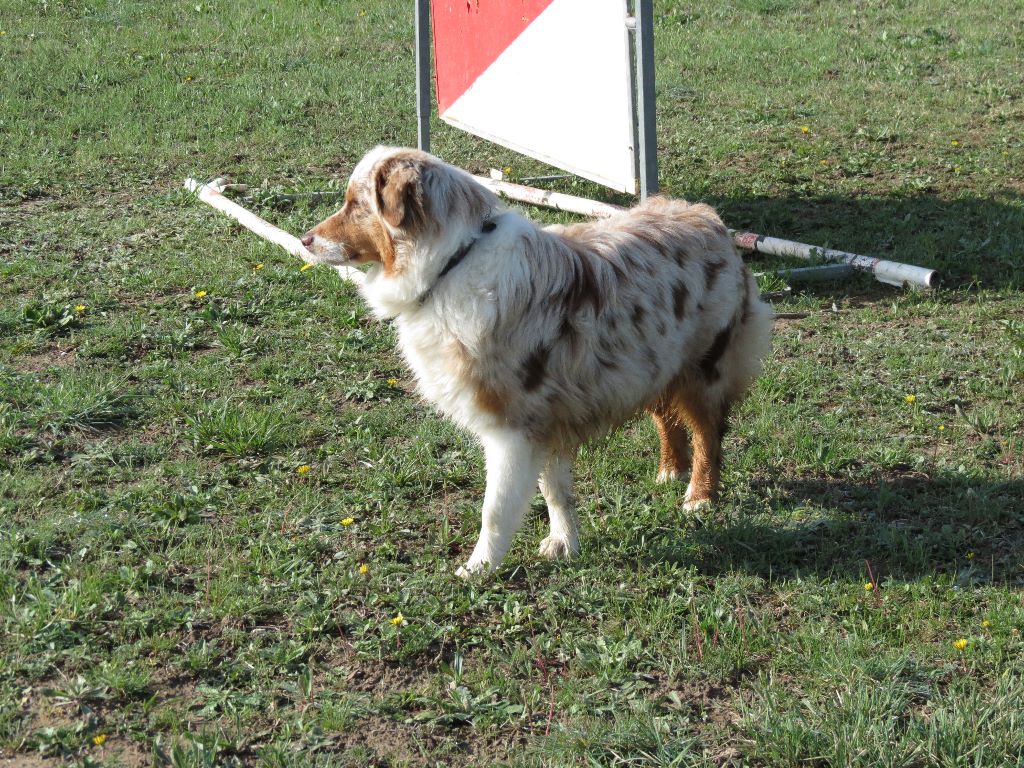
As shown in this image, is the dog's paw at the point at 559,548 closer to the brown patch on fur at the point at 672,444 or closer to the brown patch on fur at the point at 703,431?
the brown patch on fur at the point at 703,431

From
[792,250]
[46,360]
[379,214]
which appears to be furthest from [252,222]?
[379,214]

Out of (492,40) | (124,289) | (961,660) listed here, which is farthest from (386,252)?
(492,40)

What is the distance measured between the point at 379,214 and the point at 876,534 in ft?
8.19

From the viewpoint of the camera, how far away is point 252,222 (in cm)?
840

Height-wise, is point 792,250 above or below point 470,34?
below

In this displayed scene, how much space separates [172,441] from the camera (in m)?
5.58

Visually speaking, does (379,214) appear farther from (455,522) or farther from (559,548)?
(559,548)

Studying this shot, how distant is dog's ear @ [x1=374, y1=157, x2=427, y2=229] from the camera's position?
167 inches

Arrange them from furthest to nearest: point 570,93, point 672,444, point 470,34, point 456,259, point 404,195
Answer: point 470,34
point 570,93
point 672,444
point 456,259
point 404,195

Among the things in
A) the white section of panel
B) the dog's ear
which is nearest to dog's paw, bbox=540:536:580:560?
the dog's ear

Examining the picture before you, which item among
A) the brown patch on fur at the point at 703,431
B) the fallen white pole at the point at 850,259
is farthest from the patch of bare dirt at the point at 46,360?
the fallen white pole at the point at 850,259

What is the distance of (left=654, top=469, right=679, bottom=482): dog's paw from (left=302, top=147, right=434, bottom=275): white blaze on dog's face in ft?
5.90

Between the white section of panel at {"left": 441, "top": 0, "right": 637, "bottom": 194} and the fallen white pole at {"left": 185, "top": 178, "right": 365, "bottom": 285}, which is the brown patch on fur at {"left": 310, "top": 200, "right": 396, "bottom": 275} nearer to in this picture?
the fallen white pole at {"left": 185, "top": 178, "right": 365, "bottom": 285}

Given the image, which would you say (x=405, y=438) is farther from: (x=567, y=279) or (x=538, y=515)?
(x=567, y=279)
